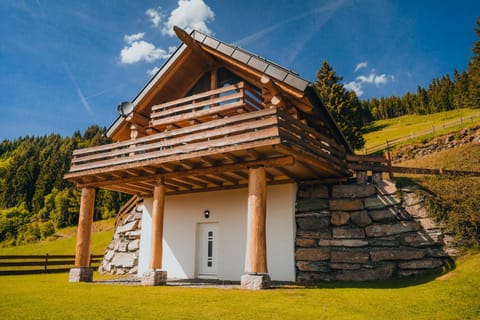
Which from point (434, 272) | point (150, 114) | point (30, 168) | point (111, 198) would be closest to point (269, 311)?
point (434, 272)

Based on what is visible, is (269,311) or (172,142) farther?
(172,142)

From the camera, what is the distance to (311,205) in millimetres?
13977

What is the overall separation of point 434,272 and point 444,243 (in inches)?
42.8

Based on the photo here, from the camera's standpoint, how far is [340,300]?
8.26 meters

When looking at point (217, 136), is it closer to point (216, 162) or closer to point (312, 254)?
point (216, 162)

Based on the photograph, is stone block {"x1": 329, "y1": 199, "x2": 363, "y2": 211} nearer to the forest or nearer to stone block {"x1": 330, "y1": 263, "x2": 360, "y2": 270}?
stone block {"x1": 330, "y1": 263, "x2": 360, "y2": 270}

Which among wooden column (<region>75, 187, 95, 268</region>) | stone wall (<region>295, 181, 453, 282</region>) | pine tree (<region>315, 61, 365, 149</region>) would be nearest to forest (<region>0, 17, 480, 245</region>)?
pine tree (<region>315, 61, 365, 149</region>)

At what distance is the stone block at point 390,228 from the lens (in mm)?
12562

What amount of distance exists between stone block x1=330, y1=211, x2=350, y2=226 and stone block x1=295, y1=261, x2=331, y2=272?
61.7 inches

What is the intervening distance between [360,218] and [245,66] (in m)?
7.14

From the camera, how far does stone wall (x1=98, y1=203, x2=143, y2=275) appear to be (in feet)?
59.4

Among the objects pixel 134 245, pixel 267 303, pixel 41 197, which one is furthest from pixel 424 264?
pixel 41 197

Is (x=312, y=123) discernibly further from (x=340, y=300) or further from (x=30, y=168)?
(x=30, y=168)

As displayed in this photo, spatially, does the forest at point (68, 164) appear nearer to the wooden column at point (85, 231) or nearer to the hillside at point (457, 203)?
the hillside at point (457, 203)
